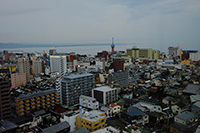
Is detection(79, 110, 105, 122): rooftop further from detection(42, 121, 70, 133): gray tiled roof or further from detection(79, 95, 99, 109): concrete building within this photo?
detection(79, 95, 99, 109): concrete building

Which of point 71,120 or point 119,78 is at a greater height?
point 119,78

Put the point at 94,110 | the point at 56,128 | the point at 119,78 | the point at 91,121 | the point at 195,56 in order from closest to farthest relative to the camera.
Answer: the point at 56,128 < the point at 91,121 < the point at 94,110 < the point at 119,78 < the point at 195,56

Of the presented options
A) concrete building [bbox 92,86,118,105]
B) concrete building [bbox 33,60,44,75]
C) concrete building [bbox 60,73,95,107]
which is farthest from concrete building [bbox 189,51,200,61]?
concrete building [bbox 33,60,44,75]

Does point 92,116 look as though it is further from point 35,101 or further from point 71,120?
point 35,101

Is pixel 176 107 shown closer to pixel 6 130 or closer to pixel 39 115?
pixel 39 115

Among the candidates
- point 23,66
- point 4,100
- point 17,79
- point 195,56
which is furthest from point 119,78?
point 195,56

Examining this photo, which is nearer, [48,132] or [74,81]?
[48,132]

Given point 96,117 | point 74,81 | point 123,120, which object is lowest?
point 123,120

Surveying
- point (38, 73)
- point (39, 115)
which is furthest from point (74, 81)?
point (38, 73)
